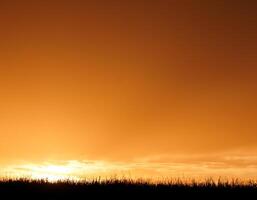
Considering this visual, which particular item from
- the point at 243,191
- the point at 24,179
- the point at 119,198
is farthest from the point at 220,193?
the point at 24,179

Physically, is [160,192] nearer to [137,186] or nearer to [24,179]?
[137,186]

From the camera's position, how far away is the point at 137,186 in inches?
691

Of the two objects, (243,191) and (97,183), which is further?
(97,183)

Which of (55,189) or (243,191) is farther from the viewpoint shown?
(55,189)

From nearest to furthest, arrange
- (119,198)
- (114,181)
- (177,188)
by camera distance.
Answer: (119,198) → (177,188) → (114,181)

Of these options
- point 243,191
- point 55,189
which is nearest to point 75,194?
point 55,189

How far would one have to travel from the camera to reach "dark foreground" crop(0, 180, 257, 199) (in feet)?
53.1

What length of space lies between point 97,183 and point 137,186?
140cm

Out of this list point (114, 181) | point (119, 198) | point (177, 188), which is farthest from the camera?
point (114, 181)

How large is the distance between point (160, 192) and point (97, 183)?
7.91 ft

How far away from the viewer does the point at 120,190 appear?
56.0ft

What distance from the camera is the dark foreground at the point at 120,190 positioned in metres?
16.2

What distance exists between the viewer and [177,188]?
672 inches

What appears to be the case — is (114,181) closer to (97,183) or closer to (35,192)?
(97,183)
